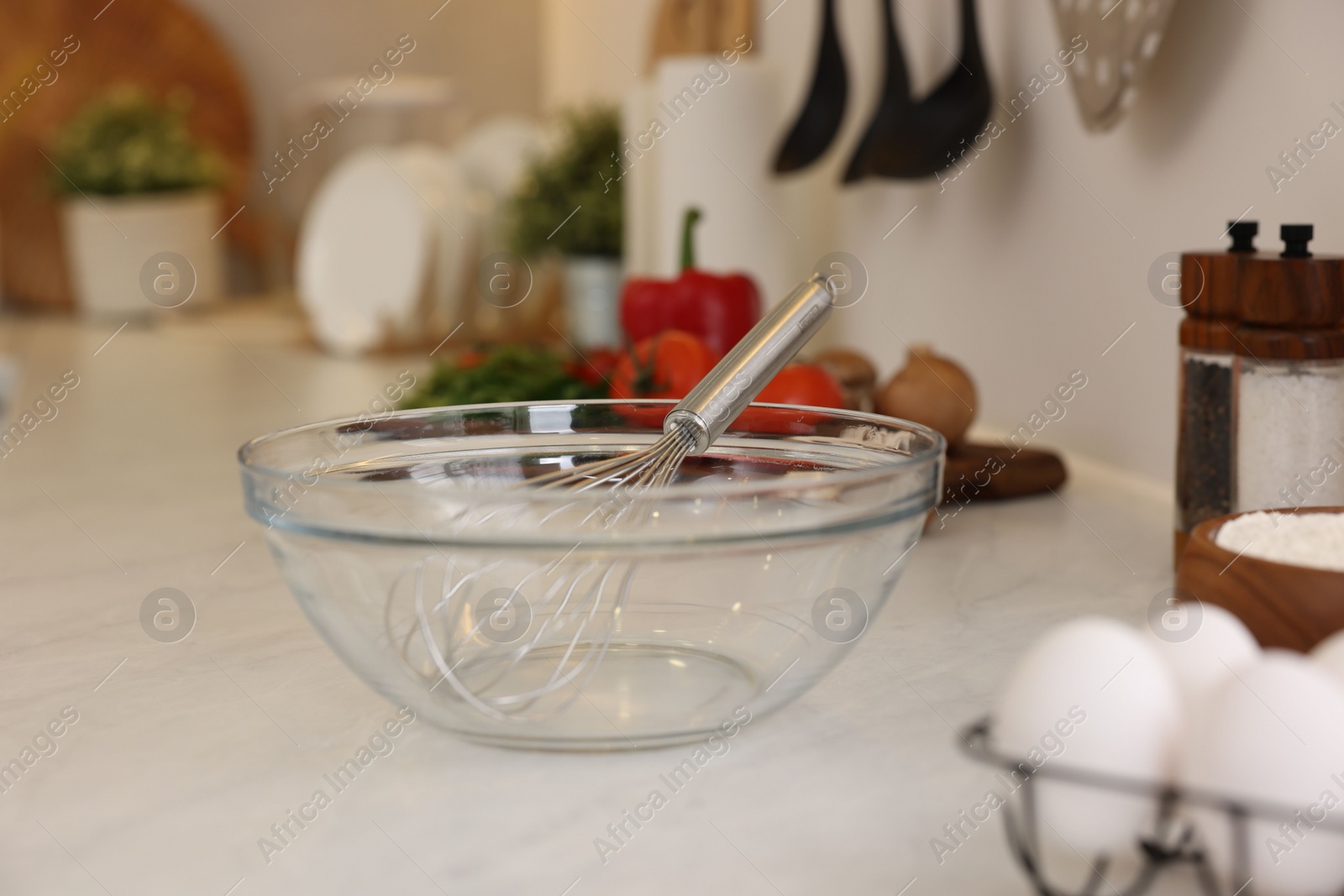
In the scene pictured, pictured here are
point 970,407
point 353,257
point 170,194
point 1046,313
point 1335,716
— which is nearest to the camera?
point 1335,716

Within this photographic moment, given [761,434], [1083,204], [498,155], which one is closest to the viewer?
[761,434]

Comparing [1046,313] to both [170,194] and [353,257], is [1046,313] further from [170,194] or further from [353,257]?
[170,194]

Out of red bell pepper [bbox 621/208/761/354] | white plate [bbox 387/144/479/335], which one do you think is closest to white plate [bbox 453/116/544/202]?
white plate [bbox 387/144/479/335]

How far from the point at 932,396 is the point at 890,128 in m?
0.33

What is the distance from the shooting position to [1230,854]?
28 cm

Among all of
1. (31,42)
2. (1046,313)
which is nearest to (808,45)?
(1046,313)

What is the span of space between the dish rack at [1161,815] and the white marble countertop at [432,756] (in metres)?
0.05

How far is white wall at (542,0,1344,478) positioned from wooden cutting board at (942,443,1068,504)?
7 centimetres

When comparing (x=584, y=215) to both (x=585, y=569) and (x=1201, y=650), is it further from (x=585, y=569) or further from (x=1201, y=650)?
(x=1201, y=650)

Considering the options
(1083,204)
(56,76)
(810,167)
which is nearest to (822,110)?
(810,167)

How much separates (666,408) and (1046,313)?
18.2 inches

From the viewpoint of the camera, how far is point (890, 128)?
1009mm

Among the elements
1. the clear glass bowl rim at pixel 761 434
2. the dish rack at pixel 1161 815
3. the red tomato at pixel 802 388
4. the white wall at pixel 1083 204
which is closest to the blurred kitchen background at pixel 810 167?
the white wall at pixel 1083 204

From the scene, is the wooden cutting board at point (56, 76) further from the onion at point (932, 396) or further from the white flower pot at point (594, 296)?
the onion at point (932, 396)
